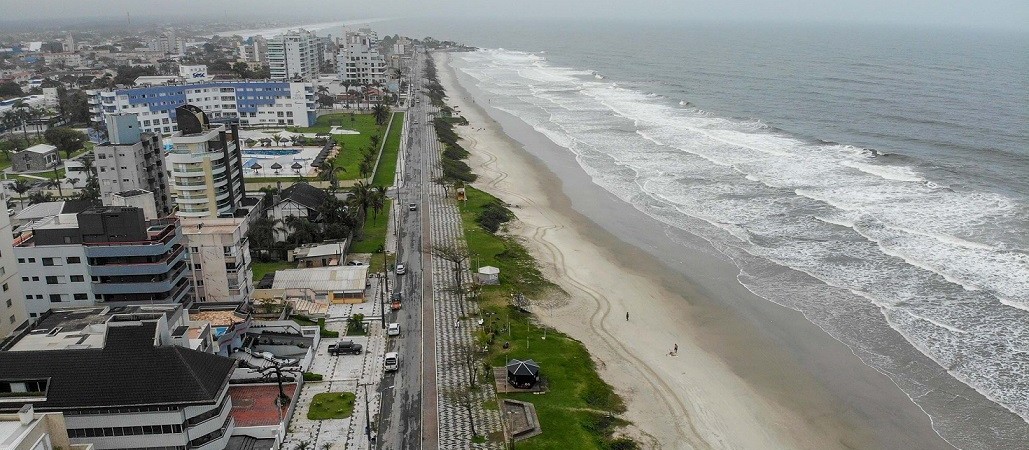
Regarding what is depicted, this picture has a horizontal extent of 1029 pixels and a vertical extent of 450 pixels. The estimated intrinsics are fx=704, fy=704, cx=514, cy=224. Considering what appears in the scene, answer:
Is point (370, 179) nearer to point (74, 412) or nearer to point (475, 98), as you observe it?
point (74, 412)

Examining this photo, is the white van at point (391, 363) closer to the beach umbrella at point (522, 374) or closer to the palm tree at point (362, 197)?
the beach umbrella at point (522, 374)

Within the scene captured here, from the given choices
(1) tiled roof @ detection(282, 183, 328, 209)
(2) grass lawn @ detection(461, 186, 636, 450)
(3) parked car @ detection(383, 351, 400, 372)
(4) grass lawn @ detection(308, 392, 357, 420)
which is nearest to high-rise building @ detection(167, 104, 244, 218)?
(1) tiled roof @ detection(282, 183, 328, 209)

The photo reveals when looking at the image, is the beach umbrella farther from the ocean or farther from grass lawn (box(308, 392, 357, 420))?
the ocean

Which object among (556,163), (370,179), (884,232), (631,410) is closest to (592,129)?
(556,163)

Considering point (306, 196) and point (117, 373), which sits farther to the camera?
point (306, 196)

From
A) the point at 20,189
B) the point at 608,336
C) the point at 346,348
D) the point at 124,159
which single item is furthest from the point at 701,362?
the point at 20,189

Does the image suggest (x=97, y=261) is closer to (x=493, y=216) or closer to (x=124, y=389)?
(x=124, y=389)
